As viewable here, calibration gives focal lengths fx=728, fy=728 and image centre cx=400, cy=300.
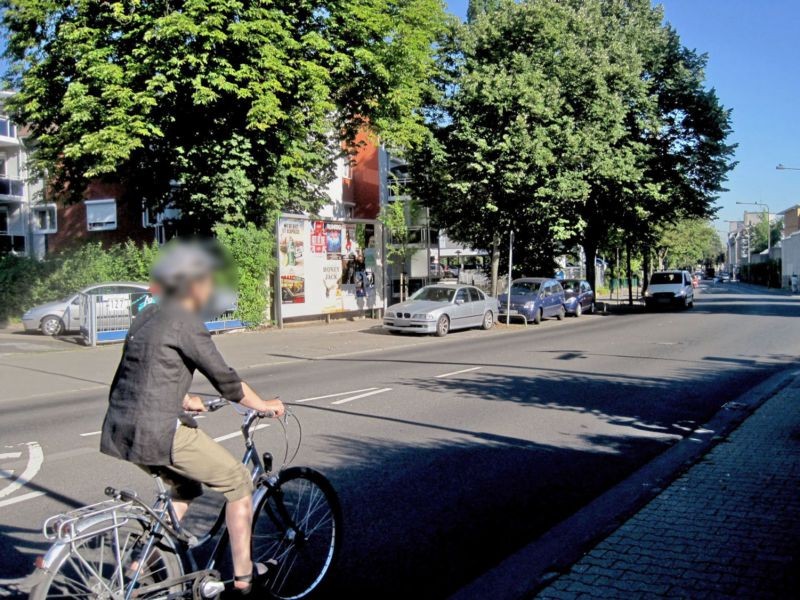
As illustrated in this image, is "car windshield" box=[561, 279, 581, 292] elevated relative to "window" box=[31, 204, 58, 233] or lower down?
lower down

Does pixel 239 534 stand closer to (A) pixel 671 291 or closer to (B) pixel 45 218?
(A) pixel 671 291

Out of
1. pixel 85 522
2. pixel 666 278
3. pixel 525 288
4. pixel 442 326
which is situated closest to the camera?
pixel 85 522

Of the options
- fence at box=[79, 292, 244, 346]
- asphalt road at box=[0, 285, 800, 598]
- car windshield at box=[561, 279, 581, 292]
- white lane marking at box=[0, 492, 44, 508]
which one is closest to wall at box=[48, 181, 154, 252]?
fence at box=[79, 292, 244, 346]

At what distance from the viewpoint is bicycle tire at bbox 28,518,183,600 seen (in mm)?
2847

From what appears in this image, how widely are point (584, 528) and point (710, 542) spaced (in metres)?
0.82

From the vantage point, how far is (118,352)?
16.7 meters

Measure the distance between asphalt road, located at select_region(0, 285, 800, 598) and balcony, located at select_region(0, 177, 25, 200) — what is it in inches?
1106

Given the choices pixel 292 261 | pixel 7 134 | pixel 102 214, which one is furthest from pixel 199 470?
pixel 7 134

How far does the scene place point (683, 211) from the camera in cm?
3494

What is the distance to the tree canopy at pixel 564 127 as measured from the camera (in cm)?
2467

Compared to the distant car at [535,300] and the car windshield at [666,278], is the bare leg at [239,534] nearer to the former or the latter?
the distant car at [535,300]

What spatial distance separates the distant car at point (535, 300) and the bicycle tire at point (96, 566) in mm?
24394

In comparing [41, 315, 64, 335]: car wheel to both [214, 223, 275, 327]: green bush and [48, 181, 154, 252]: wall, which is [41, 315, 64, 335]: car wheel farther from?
[48, 181, 154, 252]: wall

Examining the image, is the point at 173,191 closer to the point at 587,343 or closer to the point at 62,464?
the point at 587,343
